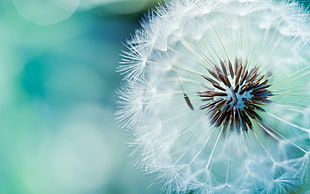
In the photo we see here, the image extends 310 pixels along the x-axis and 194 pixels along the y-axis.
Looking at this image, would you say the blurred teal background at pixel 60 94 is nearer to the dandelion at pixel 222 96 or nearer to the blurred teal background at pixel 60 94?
the blurred teal background at pixel 60 94

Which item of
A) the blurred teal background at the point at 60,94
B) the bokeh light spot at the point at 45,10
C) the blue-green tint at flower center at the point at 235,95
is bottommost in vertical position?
the blue-green tint at flower center at the point at 235,95

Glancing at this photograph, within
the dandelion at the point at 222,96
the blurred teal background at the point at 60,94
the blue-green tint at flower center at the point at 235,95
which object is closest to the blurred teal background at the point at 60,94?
the blurred teal background at the point at 60,94

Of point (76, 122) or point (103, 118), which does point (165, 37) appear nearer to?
point (103, 118)

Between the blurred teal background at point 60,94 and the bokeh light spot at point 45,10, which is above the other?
the bokeh light spot at point 45,10

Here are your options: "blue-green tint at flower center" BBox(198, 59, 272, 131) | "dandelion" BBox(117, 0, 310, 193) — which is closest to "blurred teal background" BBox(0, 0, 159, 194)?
"dandelion" BBox(117, 0, 310, 193)

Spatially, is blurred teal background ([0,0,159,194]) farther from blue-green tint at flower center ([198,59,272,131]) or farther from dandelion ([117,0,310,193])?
blue-green tint at flower center ([198,59,272,131])

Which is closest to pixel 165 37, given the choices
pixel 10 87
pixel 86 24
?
pixel 86 24

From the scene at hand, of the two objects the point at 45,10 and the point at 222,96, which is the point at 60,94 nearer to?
the point at 45,10
